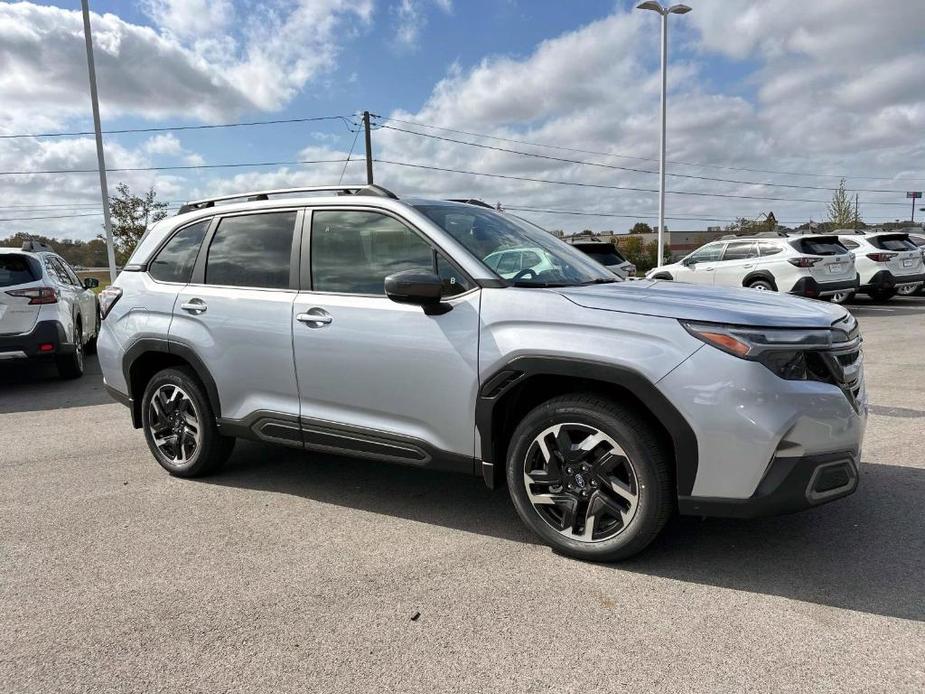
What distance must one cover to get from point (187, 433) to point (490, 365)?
7.97ft

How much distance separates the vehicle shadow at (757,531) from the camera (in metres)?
3.02

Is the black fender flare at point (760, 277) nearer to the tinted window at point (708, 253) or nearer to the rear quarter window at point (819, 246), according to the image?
the rear quarter window at point (819, 246)

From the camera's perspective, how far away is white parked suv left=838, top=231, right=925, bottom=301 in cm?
1581

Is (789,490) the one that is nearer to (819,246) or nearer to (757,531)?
(757,531)

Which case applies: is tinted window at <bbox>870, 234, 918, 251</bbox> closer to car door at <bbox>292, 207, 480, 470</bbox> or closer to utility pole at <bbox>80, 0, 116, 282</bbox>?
car door at <bbox>292, 207, 480, 470</bbox>

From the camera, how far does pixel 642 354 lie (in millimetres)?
2990

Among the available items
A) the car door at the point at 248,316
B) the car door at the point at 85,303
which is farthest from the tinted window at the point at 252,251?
the car door at the point at 85,303

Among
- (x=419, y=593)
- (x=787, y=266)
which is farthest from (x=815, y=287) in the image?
(x=419, y=593)

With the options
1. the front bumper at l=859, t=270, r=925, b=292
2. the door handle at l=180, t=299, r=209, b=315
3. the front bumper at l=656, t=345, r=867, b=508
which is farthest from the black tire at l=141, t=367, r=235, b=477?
the front bumper at l=859, t=270, r=925, b=292

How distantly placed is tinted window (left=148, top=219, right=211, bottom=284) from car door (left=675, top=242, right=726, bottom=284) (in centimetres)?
1268

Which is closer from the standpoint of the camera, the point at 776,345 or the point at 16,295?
the point at 776,345

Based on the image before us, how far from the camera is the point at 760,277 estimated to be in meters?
14.7

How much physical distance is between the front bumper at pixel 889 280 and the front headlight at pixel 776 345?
1518 cm

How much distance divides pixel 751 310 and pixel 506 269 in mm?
1191
